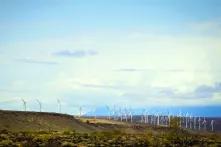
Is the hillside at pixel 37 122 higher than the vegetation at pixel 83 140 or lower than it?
higher

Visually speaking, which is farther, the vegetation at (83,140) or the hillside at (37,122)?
the hillside at (37,122)

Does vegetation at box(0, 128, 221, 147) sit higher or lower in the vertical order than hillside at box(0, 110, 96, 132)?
lower

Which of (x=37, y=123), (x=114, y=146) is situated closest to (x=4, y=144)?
(x=114, y=146)

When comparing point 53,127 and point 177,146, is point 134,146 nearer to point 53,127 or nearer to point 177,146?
point 177,146

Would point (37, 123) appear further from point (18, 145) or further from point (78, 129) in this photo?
point (18, 145)

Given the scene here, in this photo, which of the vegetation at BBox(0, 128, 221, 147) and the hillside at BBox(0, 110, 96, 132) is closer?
the vegetation at BBox(0, 128, 221, 147)

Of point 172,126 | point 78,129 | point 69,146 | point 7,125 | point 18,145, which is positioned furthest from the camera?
point 78,129

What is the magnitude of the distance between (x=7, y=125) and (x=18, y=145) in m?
78.4

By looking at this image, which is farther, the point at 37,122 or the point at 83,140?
the point at 37,122

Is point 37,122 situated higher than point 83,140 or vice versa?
point 37,122

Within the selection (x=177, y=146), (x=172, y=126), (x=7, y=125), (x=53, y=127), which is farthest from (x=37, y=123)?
(x=177, y=146)

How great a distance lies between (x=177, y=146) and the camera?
299 ft

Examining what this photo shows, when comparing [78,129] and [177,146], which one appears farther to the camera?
[78,129]

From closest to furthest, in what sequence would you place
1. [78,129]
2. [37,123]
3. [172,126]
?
[172,126] → [37,123] → [78,129]
